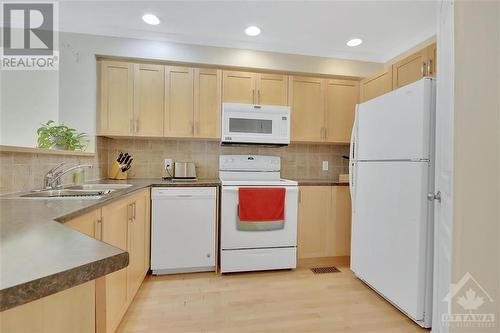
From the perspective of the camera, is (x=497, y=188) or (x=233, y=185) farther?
(x=233, y=185)

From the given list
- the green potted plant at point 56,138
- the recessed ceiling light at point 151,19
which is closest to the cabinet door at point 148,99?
the recessed ceiling light at point 151,19

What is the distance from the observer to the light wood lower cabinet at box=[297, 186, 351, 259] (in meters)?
2.63

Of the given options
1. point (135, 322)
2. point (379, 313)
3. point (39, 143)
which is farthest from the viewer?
point (39, 143)

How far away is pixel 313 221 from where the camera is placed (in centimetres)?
265

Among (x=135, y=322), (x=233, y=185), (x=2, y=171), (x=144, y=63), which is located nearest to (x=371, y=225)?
(x=233, y=185)

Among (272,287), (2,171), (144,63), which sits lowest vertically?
(272,287)

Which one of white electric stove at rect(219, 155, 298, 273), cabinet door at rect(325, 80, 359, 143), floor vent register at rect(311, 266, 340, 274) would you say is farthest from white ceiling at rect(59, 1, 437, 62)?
floor vent register at rect(311, 266, 340, 274)

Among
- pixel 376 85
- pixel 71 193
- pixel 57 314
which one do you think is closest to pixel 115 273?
pixel 71 193

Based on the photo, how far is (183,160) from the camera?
2.94 m

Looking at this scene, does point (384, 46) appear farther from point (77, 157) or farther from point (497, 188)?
point (77, 157)

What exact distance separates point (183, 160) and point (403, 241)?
2.28 metres

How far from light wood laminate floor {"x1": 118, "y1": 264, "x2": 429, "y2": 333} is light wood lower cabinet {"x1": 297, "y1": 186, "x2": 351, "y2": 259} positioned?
311mm

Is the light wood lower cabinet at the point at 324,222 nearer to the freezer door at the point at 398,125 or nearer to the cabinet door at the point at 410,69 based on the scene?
the freezer door at the point at 398,125

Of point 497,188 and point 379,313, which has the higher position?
point 497,188
